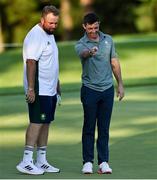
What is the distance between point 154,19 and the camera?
56.9 meters

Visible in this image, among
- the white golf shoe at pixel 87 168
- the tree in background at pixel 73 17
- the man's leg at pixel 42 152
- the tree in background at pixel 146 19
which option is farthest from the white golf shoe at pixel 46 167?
the tree in background at pixel 146 19

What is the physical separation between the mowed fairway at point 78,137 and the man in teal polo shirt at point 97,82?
0.33 m

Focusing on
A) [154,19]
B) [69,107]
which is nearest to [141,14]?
[154,19]

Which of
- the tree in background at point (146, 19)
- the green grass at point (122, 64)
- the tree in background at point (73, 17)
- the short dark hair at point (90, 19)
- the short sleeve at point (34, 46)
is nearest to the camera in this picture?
the short dark hair at point (90, 19)

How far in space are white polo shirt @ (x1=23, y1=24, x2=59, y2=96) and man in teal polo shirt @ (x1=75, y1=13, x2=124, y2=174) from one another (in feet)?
1.00

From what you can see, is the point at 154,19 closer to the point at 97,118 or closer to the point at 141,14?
the point at 141,14

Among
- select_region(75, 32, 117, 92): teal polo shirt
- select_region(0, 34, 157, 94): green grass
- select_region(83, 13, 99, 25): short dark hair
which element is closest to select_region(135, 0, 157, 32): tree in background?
select_region(0, 34, 157, 94): green grass

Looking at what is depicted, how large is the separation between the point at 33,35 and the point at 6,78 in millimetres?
19186

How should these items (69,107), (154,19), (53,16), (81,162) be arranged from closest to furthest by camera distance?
(53,16)
(81,162)
(69,107)
(154,19)

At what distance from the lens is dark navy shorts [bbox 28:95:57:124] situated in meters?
9.85

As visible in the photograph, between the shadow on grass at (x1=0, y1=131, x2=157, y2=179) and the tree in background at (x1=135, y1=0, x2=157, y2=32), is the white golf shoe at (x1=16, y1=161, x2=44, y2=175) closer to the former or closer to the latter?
the shadow on grass at (x1=0, y1=131, x2=157, y2=179)

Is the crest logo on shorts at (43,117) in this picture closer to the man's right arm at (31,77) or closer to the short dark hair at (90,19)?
the man's right arm at (31,77)

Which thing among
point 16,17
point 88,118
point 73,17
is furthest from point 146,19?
point 88,118

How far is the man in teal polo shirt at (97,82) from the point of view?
9.72 metres
